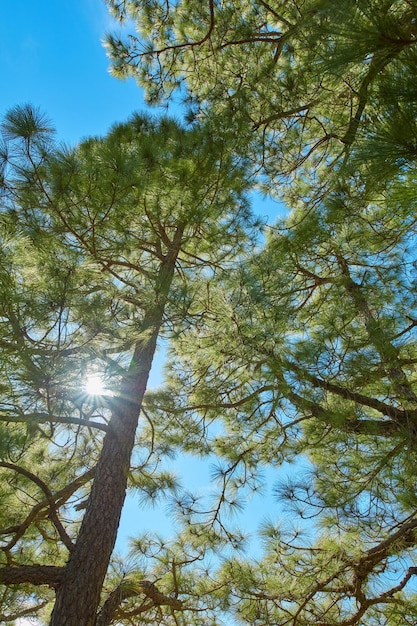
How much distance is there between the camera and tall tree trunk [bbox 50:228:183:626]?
2.31 m

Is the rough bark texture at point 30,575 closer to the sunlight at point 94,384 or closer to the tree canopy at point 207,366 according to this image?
the tree canopy at point 207,366

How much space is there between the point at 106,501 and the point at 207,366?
1200 millimetres

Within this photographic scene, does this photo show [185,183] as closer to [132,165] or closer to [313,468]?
[132,165]

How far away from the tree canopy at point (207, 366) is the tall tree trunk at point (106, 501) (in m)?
0.01

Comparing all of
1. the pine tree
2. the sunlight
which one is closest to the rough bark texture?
the pine tree

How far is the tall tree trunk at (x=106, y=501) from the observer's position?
2309mm

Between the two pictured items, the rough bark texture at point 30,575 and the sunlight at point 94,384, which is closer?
the rough bark texture at point 30,575

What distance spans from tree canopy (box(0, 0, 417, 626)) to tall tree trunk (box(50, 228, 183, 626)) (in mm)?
12

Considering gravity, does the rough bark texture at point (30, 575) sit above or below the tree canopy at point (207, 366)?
below

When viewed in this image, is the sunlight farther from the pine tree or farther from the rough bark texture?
the rough bark texture

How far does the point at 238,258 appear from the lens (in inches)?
159

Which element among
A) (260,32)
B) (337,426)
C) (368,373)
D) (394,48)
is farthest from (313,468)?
(260,32)

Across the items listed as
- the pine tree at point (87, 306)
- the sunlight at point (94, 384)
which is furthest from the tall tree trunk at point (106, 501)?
the sunlight at point (94, 384)

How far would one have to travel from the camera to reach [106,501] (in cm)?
273
